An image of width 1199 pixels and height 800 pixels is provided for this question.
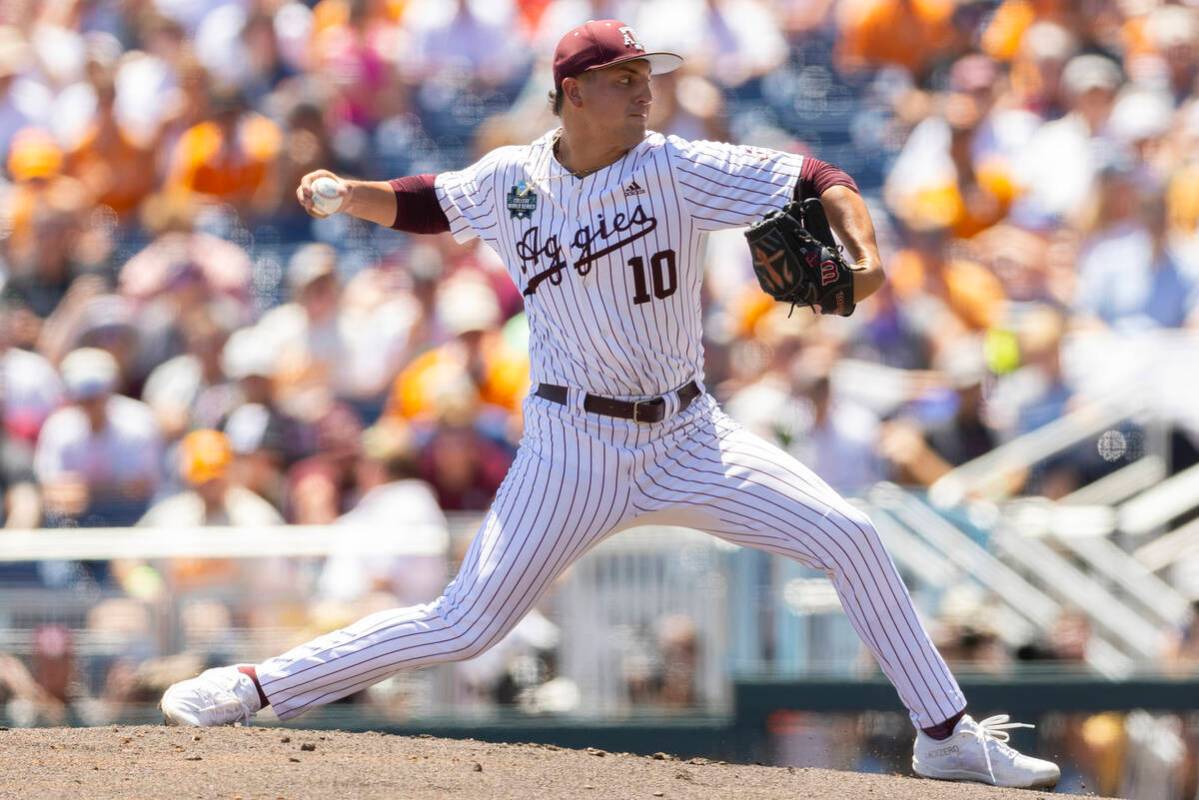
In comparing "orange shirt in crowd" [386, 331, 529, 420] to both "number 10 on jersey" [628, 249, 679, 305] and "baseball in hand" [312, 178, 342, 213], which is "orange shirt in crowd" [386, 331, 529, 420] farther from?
"number 10 on jersey" [628, 249, 679, 305]

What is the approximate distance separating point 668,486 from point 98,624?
2.92m

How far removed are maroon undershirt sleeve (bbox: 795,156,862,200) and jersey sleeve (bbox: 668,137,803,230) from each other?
15 mm

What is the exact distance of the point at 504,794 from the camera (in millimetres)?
3887

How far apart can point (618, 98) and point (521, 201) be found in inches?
13.2

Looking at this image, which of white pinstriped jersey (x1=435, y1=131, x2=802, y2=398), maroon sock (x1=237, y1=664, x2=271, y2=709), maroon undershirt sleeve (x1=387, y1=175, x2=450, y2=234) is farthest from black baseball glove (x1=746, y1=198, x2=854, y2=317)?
maroon sock (x1=237, y1=664, x2=271, y2=709)

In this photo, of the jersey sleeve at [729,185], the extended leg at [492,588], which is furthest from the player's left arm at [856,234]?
the extended leg at [492,588]

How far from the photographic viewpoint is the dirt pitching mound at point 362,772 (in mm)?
3879

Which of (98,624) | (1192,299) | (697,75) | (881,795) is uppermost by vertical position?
(697,75)

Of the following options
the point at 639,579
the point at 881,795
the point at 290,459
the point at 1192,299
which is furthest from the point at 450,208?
the point at 1192,299

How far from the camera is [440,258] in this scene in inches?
344

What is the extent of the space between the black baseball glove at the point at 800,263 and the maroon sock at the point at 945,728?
1.01m

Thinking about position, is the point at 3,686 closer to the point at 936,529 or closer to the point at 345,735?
the point at 345,735

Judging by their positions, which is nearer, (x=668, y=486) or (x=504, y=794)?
(x=504, y=794)

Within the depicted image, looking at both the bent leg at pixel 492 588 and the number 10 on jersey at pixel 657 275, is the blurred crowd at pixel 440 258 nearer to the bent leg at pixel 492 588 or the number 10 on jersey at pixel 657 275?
the bent leg at pixel 492 588
